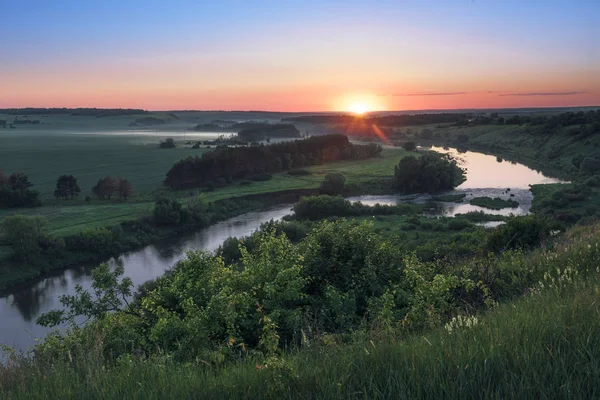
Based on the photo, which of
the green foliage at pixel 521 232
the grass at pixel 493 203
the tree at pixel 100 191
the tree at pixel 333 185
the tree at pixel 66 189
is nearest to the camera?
the green foliage at pixel 521 232

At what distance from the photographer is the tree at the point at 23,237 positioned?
95.6 ft

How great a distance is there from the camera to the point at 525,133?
9106 centimetres

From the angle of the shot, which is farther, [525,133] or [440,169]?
[525,133]

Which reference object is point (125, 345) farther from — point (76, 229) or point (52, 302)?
point (76, 229)

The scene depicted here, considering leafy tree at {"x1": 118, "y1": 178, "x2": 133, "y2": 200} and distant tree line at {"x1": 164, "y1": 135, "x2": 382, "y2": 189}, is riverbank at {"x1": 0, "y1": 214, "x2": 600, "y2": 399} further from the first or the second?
distant tree line at {"x1": 164, "y1": 135, "x2": 382, "y2": 189}

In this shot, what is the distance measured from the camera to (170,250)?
3284 centimetres

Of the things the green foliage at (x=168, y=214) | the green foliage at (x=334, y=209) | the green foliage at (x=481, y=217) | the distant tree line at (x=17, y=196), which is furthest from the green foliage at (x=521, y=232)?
the distant tree line at (x=17, y=196)

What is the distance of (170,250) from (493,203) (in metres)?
30.6

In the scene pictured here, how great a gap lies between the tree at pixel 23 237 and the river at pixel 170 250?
241 cm

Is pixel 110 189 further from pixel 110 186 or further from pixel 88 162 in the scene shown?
pixel 88 162

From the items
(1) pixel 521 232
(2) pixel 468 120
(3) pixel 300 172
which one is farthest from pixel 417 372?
(2) pixel 468 120

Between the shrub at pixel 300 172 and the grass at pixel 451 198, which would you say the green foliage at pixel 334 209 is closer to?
the grass at pixel 451 198

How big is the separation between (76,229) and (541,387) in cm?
3689

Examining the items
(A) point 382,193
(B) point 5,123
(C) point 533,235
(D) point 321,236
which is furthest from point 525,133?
(B) point 5,123
